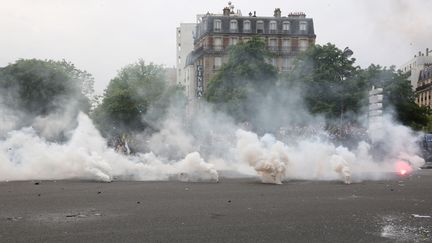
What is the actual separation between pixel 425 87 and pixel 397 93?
171ft

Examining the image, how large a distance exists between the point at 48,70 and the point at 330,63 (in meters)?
20.6

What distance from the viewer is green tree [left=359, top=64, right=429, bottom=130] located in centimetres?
4191

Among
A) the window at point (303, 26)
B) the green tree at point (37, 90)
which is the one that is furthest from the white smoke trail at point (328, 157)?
the window at point (303, 26)

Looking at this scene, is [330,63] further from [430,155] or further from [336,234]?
[336,234]

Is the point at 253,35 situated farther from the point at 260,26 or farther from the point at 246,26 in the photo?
the point at 260,26

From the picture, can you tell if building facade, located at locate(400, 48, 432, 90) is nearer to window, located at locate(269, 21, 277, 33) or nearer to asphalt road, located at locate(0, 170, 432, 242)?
window, located at locate(269, 21, 277, 33)

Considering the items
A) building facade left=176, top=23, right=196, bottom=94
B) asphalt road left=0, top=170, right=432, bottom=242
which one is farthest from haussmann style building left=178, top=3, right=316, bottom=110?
asphalt road left=0, top=170, right=432, bottom=242

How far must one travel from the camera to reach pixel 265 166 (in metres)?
17.8

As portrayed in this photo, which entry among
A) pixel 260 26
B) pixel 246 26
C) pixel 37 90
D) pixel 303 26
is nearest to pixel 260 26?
pixel 260 26

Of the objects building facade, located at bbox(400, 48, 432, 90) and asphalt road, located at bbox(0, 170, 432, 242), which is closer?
asphalt road, located at bbox(0, 170, 432, 242)

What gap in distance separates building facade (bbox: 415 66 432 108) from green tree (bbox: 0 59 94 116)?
215 ft

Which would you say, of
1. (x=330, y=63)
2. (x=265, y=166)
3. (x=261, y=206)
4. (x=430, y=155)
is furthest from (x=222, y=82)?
(x=261, y=206)

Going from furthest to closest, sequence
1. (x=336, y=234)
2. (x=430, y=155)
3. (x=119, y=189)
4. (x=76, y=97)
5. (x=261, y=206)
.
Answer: (x=76, y=97)
(x=430, y=155)
(x=119, y=189)
(x=261, y=206)
(x=336, y=234)

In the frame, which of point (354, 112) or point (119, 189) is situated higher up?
point (354, 112)
